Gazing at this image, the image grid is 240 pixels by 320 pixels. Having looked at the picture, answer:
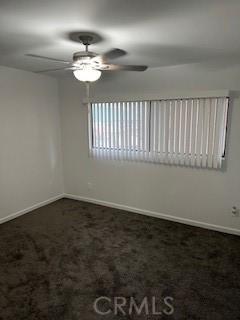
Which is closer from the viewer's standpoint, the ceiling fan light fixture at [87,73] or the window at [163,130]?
the ceiling fan light fixture at [87,73]

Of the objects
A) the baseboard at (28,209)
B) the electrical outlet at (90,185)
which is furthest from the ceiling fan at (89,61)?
the baseboard at (28,209)

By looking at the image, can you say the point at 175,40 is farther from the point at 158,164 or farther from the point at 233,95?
the point at 158,164

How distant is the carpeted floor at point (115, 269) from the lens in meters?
1.97

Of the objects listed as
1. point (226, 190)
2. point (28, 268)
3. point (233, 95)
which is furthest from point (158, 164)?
point (28, 268)

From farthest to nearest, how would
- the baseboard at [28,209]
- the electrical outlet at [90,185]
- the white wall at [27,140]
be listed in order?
the electrical outlet at [90,185] < the baseboard at [28,209] < the white wall at [27,140]

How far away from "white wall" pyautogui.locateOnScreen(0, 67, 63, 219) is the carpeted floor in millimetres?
523

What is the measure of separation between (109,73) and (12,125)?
5.42 ft

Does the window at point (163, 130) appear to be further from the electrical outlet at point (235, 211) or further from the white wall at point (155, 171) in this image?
the electrical outlet at point (235, 211)

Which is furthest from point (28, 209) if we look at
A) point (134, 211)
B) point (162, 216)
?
point (162, 216)

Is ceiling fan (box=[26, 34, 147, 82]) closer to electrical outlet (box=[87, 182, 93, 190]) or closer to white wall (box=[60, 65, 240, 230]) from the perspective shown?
white wall (box=[60, 65, 240, 230])

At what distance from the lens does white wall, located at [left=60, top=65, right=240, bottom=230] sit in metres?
3.07

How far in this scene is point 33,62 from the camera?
9.89 ft

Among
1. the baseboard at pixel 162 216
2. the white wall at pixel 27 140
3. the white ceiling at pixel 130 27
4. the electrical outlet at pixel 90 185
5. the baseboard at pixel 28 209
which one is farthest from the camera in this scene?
the electrical outlet at pixel 90 185

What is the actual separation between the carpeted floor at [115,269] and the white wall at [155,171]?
1.05 ft
